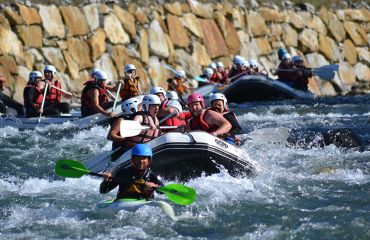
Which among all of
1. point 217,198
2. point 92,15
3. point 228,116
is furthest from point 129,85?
point 217,198

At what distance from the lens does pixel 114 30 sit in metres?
21.5

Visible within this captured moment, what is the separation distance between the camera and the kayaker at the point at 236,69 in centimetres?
2250

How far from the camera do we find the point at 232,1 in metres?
26.4

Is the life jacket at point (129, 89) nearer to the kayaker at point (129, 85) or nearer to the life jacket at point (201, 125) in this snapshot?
the kayaker at point (129, 85)

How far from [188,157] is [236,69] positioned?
12546 mm

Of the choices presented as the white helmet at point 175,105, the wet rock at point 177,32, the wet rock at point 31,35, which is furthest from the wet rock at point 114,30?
the white helmet at point 175,105

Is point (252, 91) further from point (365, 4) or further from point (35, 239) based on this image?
point (35, 239)

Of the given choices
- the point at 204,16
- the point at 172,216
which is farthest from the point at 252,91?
the point at 172,216

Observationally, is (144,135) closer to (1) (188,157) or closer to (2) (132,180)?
(1) (188,157)

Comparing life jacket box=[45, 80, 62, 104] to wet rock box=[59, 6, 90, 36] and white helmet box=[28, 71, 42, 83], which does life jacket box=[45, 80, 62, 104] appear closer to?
white helmet box=[28, 71, 42, 83]

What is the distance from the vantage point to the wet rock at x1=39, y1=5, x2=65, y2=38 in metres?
19.6

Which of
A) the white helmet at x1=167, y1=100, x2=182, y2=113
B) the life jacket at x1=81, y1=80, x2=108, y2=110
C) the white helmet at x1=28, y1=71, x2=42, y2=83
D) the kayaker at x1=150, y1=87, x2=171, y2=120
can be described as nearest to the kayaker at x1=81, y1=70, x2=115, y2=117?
the life jacket at x1=81, y1=80, x2=108, y2=110

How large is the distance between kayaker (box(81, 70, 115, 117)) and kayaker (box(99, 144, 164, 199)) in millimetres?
6487

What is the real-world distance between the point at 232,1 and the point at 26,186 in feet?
55.0
